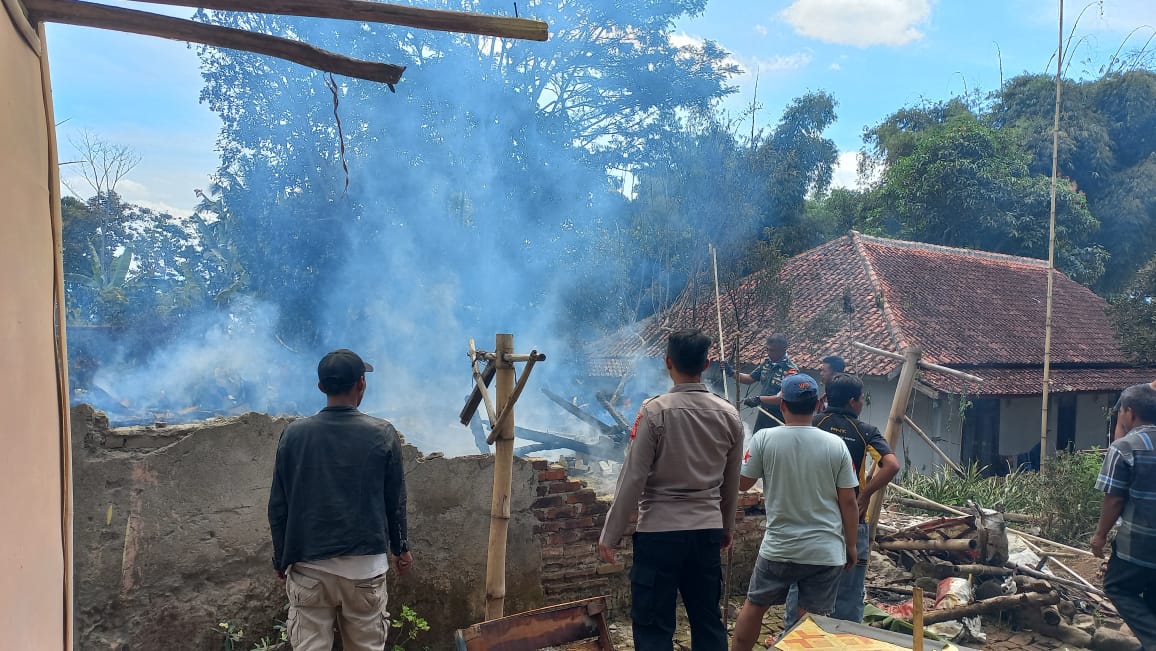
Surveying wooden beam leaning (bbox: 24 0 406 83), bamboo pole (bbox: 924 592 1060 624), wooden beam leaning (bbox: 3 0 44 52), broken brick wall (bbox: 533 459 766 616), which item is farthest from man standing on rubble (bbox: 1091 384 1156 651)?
wooden beam leaning (bbox: 3 0 44 52)

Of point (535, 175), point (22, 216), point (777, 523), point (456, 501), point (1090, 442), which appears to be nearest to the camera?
point (22, 216)

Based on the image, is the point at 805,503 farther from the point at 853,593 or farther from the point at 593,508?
the point at 593,508

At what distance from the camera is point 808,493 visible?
370 cm

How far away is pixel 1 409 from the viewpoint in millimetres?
1560

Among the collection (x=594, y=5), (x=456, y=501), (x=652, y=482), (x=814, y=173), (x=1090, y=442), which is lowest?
(x=1090, y=442)

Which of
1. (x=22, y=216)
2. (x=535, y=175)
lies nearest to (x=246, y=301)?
(x=535, y=175)

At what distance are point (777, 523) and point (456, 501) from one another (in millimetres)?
2143

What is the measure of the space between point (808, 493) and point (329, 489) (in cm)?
236

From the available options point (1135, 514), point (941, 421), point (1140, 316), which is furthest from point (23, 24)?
point (1140, 316)

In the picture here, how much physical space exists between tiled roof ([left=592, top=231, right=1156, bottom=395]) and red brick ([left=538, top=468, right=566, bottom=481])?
748 cm

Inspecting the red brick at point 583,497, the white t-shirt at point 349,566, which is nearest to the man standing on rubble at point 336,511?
the white t-shirt at point 349,566

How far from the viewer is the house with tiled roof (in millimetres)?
13562

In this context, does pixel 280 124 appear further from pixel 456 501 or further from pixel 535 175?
pixel 456 501

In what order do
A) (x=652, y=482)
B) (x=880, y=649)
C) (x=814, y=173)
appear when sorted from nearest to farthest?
(x=880, y=649), (x=652, y=482), (x=814, y=173)
